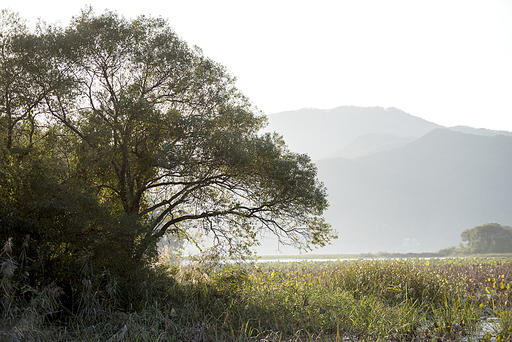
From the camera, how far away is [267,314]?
8391mm

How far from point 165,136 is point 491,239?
55.3 meters

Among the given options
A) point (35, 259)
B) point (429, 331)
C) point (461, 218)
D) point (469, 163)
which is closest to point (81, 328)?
point (35, 259)

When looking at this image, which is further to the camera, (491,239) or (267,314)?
(491,239)

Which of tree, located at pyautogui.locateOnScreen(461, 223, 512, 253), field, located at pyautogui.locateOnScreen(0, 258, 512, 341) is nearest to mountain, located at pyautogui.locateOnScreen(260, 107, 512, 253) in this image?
tree, located at pyautogui.locateOnScreen(461, 223, 512, 253)

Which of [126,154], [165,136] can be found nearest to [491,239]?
[165,136]

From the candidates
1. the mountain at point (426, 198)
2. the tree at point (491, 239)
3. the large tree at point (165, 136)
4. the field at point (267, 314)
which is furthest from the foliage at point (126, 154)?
the mountain at point (426, 198)

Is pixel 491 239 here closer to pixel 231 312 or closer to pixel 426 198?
pixel 231 312

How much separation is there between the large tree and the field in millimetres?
1453

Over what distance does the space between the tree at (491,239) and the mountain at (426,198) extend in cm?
10662

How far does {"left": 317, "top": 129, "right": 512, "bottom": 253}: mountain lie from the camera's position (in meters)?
160

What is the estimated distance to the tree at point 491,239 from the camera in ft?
163

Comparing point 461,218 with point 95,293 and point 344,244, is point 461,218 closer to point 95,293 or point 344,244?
point 344,244

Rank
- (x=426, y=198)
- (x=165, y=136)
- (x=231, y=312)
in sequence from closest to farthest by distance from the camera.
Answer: (x=231, y=312)
(x=165, y=136)
(x=426, y=198)

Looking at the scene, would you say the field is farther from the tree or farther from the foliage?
the tree
